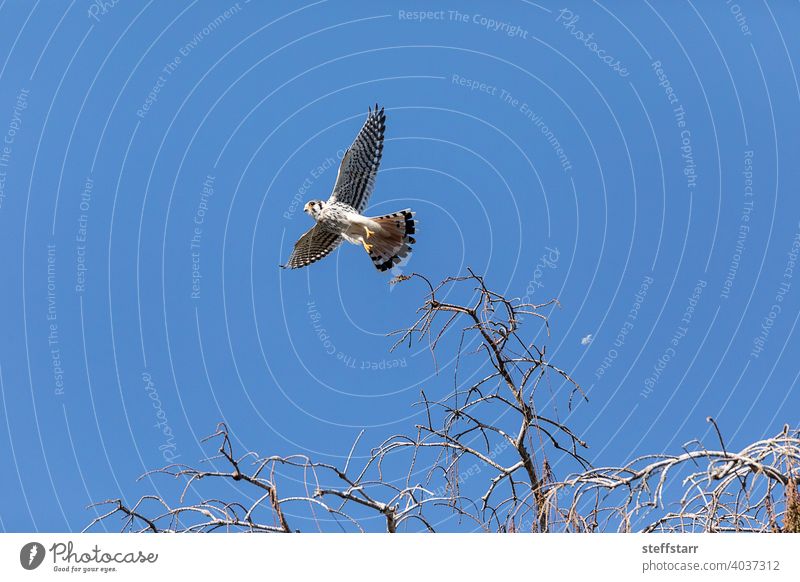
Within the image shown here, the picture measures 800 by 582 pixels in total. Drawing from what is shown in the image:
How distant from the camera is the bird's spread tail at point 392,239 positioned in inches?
514

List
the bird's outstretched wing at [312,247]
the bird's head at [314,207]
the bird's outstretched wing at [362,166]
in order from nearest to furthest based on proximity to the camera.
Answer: the bird's outstretched wing at [362,166] < the bird's head at [314,207] < the bird's outstretched wing at [312,247]

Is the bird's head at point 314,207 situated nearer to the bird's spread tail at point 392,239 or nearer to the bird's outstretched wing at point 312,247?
the bird's outstretched wing at point 312,247

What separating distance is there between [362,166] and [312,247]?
1.75 m

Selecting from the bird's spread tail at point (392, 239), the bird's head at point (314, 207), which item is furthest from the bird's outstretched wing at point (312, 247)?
the bird's spread tail at point (392, 239)

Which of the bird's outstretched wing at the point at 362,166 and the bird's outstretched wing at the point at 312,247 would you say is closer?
the bird's outstretched wing at the point at 362,166

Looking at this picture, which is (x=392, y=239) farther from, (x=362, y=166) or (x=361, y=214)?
(x=362, y=166)

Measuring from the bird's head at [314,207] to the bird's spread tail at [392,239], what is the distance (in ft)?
2.73

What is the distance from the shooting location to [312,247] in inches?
549

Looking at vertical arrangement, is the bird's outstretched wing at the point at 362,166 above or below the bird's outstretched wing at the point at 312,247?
above

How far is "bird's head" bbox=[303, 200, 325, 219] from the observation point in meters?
13.1

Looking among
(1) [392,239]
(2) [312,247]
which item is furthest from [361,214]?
(2) [312,247]
